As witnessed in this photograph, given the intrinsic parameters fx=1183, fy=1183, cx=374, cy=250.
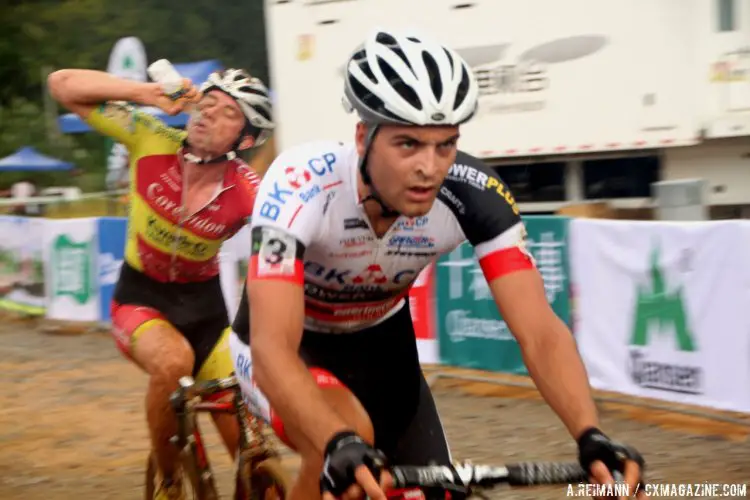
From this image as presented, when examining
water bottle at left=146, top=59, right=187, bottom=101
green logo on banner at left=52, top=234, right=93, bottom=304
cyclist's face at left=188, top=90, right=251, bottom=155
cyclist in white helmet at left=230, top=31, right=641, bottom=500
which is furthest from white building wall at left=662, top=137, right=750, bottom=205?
cyclist in white helmet at left=230, top=31, right=641, bottom=500

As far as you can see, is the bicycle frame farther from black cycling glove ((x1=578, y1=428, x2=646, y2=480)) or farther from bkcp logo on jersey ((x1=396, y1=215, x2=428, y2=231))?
black cycling glove ((x1=578, y1=428, x2=646, y2=480))

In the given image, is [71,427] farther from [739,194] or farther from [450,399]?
[739,194]

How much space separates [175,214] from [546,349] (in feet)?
9.14

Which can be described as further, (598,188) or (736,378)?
(598,188)

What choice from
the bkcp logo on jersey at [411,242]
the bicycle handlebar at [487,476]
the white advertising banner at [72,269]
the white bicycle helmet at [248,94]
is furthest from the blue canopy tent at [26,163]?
the bicycle handlebar at [487,476]

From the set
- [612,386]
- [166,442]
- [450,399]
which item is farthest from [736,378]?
[166,442]

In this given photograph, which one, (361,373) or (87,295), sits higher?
(361,373)

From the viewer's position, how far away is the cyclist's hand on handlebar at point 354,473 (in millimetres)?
2707

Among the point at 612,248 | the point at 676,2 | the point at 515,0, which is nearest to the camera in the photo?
the point at 612,248

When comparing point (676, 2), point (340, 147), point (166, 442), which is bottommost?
point (166, 442)

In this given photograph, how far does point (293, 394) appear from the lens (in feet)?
10.3

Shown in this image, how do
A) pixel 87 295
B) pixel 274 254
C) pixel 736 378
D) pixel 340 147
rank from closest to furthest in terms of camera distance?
pixel 274 254 → pixel 340 147 → pixel 736 378 → pixel 87 295

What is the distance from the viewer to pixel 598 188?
43.6ft

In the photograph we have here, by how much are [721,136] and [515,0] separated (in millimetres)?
2712
